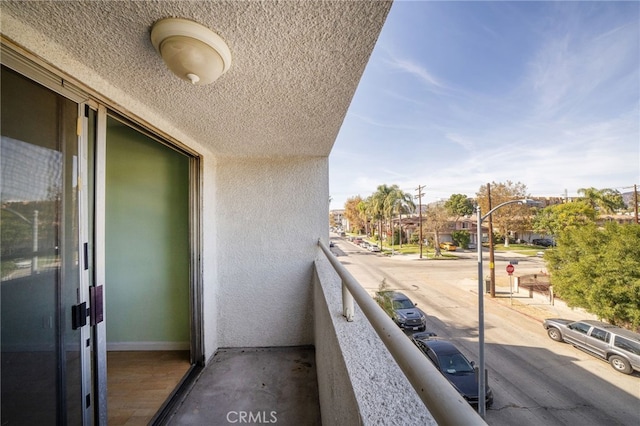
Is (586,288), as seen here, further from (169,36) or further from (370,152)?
(370,152)

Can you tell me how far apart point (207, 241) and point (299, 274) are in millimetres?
1111

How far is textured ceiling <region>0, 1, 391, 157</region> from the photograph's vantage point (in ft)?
2.75

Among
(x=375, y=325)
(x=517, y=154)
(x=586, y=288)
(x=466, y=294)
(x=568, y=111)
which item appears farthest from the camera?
(x=517, y=154)

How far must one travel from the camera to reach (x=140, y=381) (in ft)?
7.34

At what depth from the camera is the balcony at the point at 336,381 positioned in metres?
0.41

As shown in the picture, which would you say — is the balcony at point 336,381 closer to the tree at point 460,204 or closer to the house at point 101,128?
the house at point 101,128

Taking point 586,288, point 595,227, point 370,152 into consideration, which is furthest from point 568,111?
point 370,152

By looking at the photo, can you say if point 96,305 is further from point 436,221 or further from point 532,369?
point 436,221

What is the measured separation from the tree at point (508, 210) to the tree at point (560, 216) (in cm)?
108

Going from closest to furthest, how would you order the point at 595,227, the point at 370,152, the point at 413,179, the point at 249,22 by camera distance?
the point at 249,22 < the point at 595,227 < the point at 370,152 < the point at 413,179

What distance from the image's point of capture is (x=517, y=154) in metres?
10.4

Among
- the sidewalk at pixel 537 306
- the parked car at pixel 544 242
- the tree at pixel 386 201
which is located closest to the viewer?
the sidewalk at pixel 537 306

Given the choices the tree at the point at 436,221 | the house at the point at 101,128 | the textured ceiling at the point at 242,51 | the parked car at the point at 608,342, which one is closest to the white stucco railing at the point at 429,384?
the house at the point at 101,128

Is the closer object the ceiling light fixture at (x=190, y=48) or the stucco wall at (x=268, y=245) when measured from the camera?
the ceiling light fixture at (x=190, y=48)
